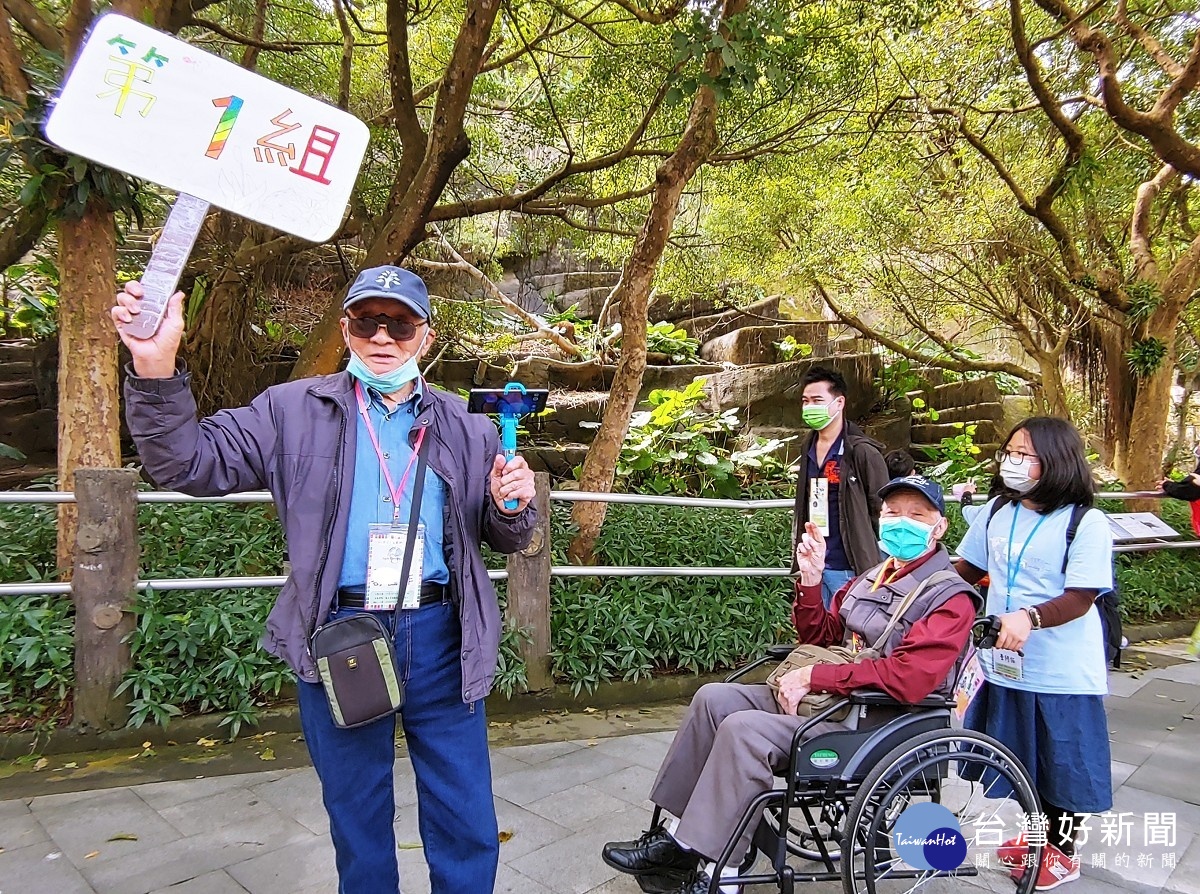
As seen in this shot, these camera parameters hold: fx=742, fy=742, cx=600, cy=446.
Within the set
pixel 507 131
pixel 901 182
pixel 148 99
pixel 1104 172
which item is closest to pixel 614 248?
pixel 507 131

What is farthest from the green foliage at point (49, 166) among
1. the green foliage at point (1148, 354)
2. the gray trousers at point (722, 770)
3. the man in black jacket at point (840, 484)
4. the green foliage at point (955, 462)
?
the green foliage at point (1148, 354)

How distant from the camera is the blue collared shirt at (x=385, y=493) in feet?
5.66

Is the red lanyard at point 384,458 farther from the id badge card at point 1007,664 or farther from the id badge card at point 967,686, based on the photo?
the id badge card at point 1007,664

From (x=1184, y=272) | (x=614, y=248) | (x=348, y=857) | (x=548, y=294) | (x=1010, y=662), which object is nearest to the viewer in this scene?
(x=348, y=857)

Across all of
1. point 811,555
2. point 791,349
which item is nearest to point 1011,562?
point 811,555

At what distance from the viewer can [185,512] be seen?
4.59 m

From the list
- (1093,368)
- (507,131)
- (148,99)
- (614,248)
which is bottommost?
(148,99)

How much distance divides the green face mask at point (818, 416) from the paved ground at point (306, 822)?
1.71 metres

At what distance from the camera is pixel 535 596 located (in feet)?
13.0

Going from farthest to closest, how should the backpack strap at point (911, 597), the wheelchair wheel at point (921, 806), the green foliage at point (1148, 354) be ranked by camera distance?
the green foliage at point (1148, 354) < the backpack strap at point (911, 597) < the wheelchair wheel at point (921, 806)

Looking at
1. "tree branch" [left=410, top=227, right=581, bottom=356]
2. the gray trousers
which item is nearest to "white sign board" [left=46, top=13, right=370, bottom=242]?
the gray trousers

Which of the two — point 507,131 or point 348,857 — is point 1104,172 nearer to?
point 507,131

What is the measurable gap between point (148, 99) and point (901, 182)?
302 inches

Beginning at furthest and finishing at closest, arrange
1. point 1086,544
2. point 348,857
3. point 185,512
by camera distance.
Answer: point 185,512, point 1086,544, point 348,857
